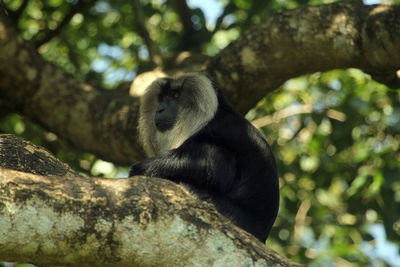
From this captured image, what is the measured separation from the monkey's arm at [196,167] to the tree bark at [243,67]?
0.88 m

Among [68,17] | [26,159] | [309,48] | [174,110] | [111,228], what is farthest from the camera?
[68,17]

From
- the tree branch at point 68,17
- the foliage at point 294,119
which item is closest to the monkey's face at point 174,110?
the foliage at point 294,119

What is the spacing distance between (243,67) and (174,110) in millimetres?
Result: 601

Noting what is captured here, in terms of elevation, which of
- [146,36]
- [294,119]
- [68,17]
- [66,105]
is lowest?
[294,119]

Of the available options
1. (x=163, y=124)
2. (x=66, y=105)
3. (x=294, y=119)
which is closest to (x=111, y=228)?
(x=163, y=124)

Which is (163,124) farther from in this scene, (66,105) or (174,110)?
(66,105)

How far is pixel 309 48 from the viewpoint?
15.3 feet

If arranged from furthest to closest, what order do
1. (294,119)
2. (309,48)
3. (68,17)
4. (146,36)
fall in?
1. (294,119)
2. (146,36)
3. (68,17)
4. (309,48)

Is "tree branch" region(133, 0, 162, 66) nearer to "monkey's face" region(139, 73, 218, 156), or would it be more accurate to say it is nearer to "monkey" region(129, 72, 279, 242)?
"monkey's face" region(139, 73, 218, 156)

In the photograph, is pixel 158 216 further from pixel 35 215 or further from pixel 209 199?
pixel 209 199

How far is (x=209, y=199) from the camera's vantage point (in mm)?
4191

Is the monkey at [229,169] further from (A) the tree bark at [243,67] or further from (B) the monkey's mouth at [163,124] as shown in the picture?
(A) the tree bark at [243,67]

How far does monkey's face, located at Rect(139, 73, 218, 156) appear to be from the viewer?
490 centimetres

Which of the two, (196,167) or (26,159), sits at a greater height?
(26,159)
